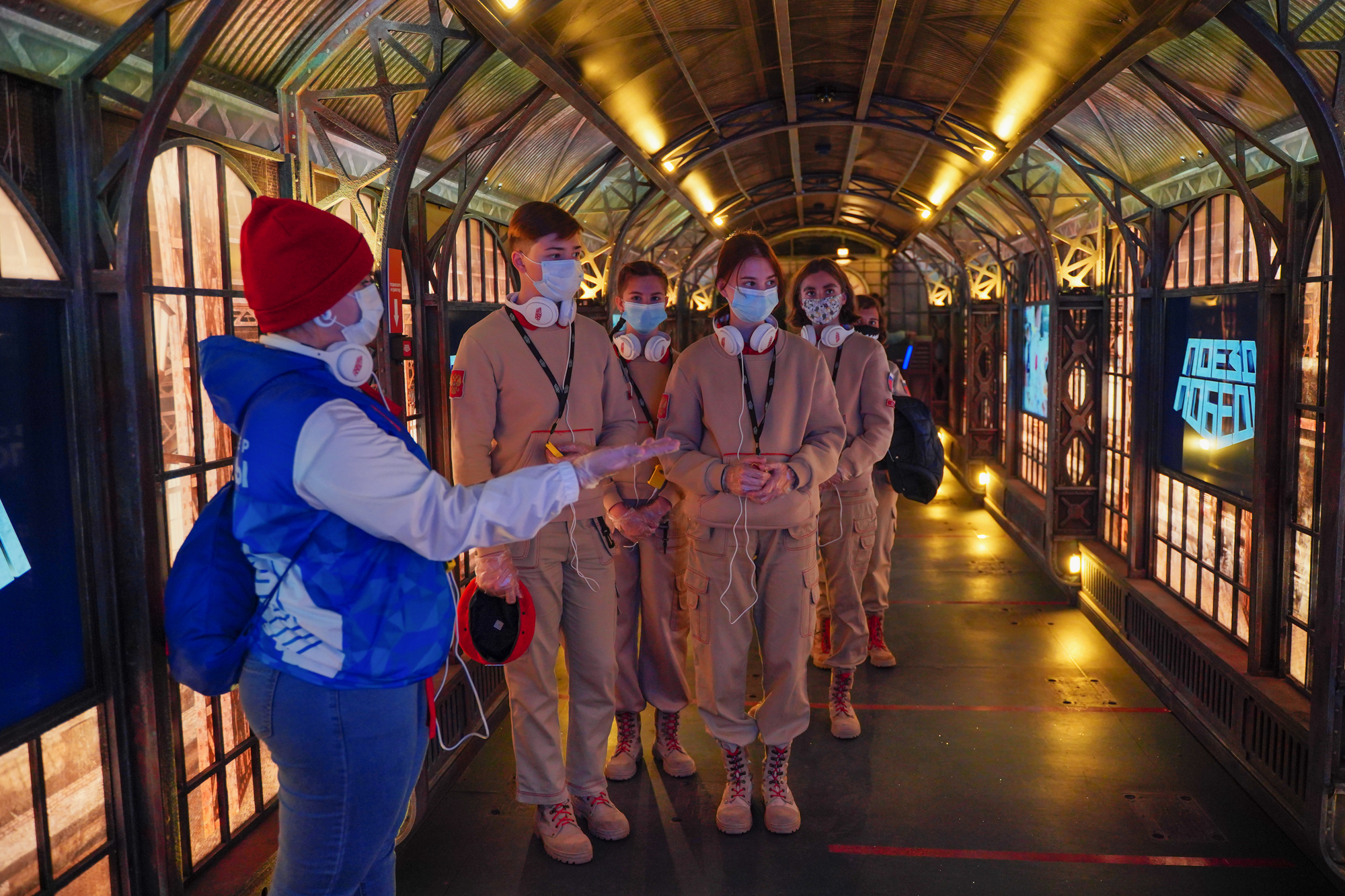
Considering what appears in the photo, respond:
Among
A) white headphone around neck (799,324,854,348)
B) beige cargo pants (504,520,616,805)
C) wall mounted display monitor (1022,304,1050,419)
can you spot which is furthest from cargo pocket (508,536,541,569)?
wall mounted display monitor (1022,304,1050,419)

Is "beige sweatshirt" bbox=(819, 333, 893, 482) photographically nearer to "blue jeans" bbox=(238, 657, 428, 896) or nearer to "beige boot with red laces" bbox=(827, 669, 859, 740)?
"beige boot with red laces" bbox=(827, 669, 859, 740)

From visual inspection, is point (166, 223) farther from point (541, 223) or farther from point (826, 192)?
point (826, 192)

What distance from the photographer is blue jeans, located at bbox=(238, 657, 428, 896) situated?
6.79 feet

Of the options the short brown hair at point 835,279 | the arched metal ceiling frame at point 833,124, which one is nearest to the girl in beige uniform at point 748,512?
the short brown hair at point 835,279

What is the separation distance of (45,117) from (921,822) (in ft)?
13.3

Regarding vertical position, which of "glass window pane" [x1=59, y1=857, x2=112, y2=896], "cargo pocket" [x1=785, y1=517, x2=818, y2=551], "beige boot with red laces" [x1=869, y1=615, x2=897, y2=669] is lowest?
"beige boot with red laces" [x1=869, y1=615, x2=897, y2=669]

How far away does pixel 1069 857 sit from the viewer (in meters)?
4.01

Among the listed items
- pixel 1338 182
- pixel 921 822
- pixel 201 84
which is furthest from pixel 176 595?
pixel 1338 182

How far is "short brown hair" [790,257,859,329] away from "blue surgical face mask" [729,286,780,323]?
1286mm

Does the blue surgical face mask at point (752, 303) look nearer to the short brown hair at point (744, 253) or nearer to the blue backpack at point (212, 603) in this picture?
the short brown hair at point (744, 253)

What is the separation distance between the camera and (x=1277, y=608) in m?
5.04

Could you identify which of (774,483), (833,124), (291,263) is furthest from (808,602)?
(833,124)

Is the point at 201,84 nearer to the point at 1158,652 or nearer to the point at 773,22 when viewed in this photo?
the point at 773,22

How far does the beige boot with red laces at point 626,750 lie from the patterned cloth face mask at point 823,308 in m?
2.26
